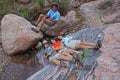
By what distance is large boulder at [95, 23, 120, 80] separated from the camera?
14.3 ft

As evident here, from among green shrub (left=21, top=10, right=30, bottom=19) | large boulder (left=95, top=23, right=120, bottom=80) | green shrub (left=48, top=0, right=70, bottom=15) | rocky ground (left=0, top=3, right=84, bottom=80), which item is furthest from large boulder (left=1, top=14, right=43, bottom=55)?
green shrub (left=48, top=0, right=70, bottom=15)

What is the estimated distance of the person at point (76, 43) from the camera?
5320 mm

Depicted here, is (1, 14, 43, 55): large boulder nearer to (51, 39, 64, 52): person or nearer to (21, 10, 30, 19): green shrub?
(51, 39, 64, 52): person

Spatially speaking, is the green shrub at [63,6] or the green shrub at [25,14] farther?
the green shrub at [63,6]

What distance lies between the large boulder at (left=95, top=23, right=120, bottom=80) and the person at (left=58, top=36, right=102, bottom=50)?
158 mm

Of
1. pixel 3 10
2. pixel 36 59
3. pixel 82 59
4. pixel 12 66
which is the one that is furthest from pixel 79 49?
pixel 3 10

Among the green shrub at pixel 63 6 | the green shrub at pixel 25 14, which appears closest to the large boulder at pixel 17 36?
the green shrub at pixel 25 14

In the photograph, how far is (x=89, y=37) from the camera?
5.90 m

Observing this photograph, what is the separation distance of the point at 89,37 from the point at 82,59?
3.38ft

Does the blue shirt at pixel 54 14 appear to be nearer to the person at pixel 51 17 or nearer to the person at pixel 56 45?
the person at pixel 51 17

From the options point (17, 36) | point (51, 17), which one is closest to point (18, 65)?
point (17, 36)

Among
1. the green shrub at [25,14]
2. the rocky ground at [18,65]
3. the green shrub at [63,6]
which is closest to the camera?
the rocky ground at [18,65]

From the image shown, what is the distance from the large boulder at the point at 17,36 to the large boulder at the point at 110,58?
1.54m

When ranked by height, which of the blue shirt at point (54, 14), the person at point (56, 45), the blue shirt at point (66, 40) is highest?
the blue shirt at point (54, 14)
